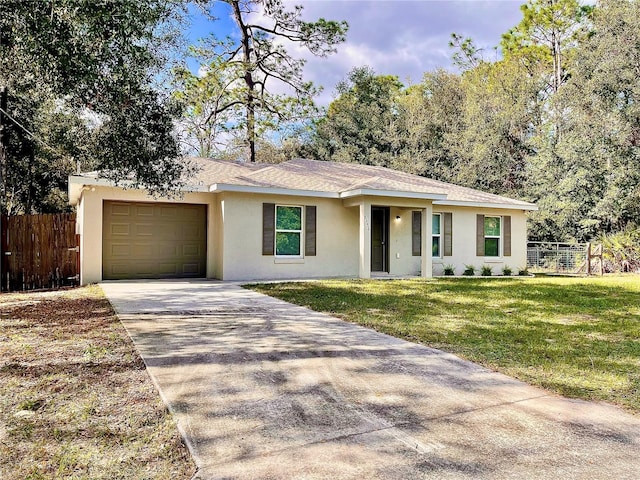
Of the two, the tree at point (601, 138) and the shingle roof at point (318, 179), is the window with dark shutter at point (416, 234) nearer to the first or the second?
the shingle roof at point (318, 179)

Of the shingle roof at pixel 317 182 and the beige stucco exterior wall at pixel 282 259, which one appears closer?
the beige stucco exterior wall at pixel 282 259

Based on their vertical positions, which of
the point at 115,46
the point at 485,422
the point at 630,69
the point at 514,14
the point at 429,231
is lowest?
the point at 485,422

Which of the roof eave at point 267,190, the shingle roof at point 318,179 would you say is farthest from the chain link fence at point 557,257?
the roof eave at point 267,190

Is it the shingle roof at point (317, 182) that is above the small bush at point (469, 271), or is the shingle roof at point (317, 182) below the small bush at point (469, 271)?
above

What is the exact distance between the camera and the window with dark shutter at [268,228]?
12.0 m

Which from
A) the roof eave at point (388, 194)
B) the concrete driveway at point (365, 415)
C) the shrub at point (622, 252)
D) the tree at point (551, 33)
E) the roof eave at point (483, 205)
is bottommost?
the concrete driveway at point (365, 415)

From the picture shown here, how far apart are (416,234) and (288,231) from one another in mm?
4263

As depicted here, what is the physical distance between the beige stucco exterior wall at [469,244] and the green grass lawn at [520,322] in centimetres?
340

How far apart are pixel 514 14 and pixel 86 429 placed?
31.7 m

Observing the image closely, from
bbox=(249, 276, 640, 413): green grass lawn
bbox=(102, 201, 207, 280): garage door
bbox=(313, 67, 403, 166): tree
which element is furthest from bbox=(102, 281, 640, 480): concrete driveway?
bbox=(313, 67, 403, 166): tree

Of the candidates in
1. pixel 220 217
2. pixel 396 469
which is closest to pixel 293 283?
pixel 220 217

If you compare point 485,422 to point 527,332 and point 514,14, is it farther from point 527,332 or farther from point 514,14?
point 514,14

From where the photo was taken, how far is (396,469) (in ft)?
7.64

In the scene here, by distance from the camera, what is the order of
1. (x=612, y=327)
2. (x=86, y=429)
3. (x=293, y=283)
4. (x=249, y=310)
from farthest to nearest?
(x=293, y=283), (x=249, y=310), (x=612, y=327), (x=86, y=429)
